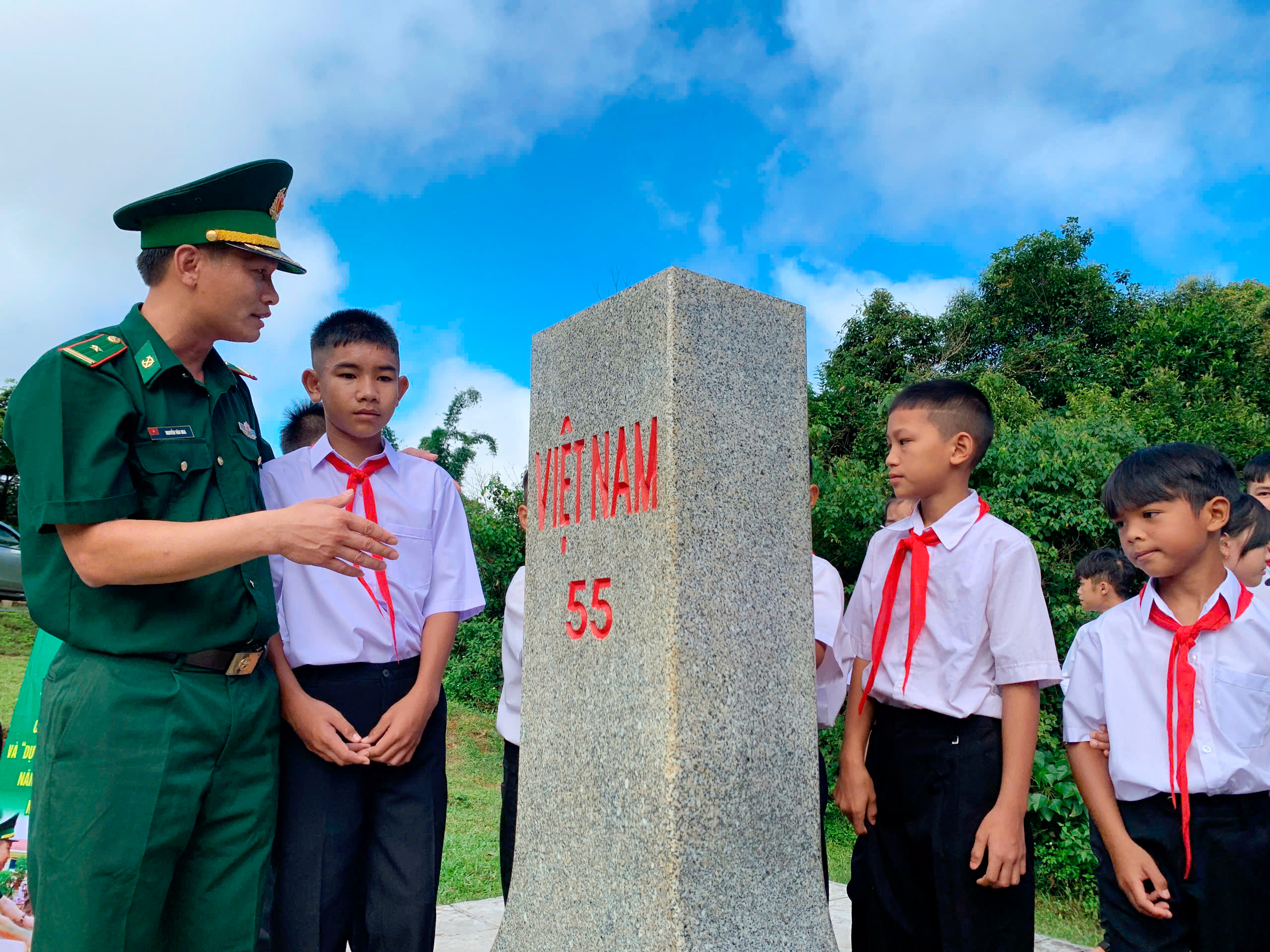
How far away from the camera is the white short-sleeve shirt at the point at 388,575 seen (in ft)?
7.86

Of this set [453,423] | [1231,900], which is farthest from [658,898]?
[453,423]

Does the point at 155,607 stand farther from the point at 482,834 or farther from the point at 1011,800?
the point at 482,834

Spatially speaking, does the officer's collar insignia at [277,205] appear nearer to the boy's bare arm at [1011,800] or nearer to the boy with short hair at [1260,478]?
the boy's bare arm at [1011,800]

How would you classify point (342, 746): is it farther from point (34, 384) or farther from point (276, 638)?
point (34, 384)

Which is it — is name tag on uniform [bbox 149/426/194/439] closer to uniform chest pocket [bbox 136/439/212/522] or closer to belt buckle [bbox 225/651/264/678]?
uniform chest pocket [bbox 136/439/212/522]

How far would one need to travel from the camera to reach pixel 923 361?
15.4 meters

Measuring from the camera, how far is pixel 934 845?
2.23m

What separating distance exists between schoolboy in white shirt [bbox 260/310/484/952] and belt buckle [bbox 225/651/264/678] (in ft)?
0.78

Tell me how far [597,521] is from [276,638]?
0.85 meters

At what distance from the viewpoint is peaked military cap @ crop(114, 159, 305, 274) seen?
6.81 ft

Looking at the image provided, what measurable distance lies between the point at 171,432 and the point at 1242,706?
8.21ft

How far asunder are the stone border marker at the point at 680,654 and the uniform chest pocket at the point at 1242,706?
959mm

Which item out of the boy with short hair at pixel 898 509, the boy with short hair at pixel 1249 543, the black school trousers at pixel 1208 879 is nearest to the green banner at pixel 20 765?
the boy with short hair at pixel 898 509

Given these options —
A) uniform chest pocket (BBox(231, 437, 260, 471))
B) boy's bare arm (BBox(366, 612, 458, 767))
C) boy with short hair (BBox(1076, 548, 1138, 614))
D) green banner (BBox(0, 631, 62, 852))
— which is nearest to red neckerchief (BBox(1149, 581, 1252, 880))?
boy's bare arm (BBox(366, 612, 458, 767))
